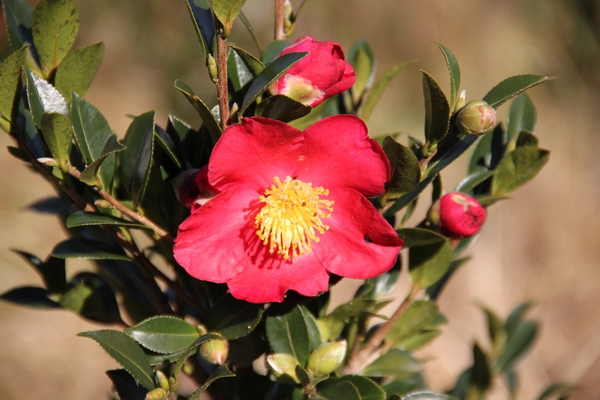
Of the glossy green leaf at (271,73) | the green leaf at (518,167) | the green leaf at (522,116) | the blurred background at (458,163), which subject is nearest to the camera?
the glossy green leaf at (271,73)

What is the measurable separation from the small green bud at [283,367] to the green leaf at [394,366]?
224mm

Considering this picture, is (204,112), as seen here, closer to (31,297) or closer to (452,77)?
(452,77)

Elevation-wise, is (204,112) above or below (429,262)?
above

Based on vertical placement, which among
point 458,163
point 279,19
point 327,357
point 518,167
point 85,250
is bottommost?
point 458,163

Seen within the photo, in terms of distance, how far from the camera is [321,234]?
2.83 feet

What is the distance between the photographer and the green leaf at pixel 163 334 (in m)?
0.75

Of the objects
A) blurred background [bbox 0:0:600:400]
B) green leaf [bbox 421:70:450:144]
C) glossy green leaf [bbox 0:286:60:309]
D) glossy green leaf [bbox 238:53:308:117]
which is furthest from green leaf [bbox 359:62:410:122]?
blurred background [bbox 0:0:600:400]

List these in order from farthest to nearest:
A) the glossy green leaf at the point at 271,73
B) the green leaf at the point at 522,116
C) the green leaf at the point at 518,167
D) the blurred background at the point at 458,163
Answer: the blurred background at the point at 458,163, the green leaf at the point at 522,116, the green leaf at the point at 518,167, the glossy green leaf at the point at 271,73

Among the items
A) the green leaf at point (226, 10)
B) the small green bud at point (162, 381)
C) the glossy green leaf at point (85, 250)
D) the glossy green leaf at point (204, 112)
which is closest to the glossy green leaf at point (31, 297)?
the glossy green leaf at point (85, 250)

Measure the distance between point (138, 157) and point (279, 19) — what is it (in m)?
0.36

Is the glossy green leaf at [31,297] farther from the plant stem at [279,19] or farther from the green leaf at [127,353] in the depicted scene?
the plant stem at [279,19]

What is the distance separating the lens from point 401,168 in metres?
0.72

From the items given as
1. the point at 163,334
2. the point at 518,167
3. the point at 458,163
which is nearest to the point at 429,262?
the point at 518,167

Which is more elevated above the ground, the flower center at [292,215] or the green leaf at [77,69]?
the green leaf at [77,69]
